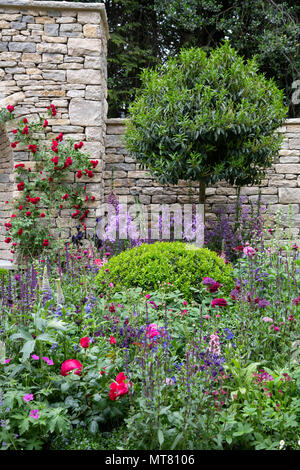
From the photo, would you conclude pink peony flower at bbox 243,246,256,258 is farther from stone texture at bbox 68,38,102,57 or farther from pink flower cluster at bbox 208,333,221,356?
stone texture at bbox 68,38,102,57

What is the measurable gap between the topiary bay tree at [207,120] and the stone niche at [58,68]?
0.81 meters

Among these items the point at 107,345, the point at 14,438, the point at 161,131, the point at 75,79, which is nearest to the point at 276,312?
the point at 107,345

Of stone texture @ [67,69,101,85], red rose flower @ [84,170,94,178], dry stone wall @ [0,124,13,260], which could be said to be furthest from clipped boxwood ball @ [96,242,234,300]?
dry stone wall @ [0,124,13,260]

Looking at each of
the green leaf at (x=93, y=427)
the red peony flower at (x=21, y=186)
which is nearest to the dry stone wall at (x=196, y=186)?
the red peony flower at (x=21, y=186)

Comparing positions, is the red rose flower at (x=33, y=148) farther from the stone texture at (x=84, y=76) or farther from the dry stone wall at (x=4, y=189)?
the dry stone wall at (x=4, y=189)

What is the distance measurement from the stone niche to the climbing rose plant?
112 mm

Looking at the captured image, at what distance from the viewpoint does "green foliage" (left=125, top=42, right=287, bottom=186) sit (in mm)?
4641

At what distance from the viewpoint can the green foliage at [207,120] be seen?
4641 millimetres

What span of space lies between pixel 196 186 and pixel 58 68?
8.32 feet

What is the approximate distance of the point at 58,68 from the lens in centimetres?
544
